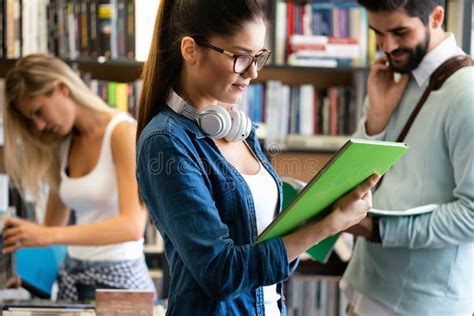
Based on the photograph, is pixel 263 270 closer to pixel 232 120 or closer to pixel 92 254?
pixel 232 120

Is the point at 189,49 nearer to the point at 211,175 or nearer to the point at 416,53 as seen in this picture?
the point at 211,175

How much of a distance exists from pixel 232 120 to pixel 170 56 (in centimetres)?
17

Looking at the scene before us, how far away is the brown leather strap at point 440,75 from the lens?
6.23 feet

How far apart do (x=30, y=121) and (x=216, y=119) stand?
4.07 ft

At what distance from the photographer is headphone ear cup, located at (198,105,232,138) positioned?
1.34m

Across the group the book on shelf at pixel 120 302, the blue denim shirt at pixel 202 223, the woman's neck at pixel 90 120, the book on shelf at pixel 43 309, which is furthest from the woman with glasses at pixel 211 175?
the woman's neck at pixel 90 120

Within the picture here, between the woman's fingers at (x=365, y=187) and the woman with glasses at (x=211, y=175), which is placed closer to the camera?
the woman with glasses at (x=211, y=175)

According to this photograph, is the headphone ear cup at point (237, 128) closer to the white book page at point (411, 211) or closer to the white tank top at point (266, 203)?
the white tank top at point (266, 203)

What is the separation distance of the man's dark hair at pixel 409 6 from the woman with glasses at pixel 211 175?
0.65 meters

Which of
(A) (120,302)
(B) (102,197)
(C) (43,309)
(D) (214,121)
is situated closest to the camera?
(D) (214,121)

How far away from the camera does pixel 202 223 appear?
123 cm

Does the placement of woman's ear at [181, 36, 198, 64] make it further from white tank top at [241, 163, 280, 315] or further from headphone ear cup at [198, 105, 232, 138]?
white tank top at [241, 163, 280, 315]

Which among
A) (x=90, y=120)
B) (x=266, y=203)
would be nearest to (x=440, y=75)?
(x=266, y=203)

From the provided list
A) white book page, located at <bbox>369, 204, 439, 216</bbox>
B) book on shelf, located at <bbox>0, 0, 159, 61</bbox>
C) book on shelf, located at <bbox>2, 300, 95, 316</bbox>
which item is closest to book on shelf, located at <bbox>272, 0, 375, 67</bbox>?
book on shelf, located at <bbox>0, 0, 159, 61</bbox>
